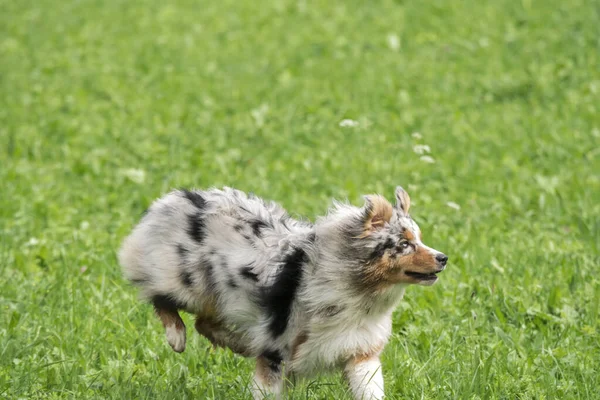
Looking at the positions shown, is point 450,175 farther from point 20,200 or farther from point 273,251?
point 273,251

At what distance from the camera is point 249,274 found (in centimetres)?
481

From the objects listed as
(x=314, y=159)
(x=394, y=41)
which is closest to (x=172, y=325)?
(x=314, y=159)

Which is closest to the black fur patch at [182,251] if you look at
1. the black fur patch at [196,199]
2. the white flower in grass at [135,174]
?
the black fur patch at [196,199]

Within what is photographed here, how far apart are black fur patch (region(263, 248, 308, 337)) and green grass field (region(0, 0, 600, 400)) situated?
0.41 m

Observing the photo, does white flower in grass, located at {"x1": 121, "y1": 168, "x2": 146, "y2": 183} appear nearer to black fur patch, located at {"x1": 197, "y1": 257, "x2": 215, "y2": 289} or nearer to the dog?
the dog

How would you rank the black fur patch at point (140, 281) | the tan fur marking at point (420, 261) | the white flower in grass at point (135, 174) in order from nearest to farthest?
the tan fur marking at point (420, 261), the black fur patch at point (140, 281), the white flower in grass at point (135, 174)

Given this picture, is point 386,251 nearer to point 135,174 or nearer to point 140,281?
point 140,281

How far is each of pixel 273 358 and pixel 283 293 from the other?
0.33m

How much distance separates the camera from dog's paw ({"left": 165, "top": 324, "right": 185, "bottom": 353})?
5.24 meters

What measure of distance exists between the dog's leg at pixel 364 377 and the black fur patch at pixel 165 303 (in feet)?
3.24

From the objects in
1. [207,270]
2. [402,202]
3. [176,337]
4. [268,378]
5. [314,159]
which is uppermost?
[402,202]

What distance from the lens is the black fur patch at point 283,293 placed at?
470 centimetres

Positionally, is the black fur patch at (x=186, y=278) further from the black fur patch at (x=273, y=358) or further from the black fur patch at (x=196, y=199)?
the black fur patch at (x=273, y=358)

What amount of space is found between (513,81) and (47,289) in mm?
6734
